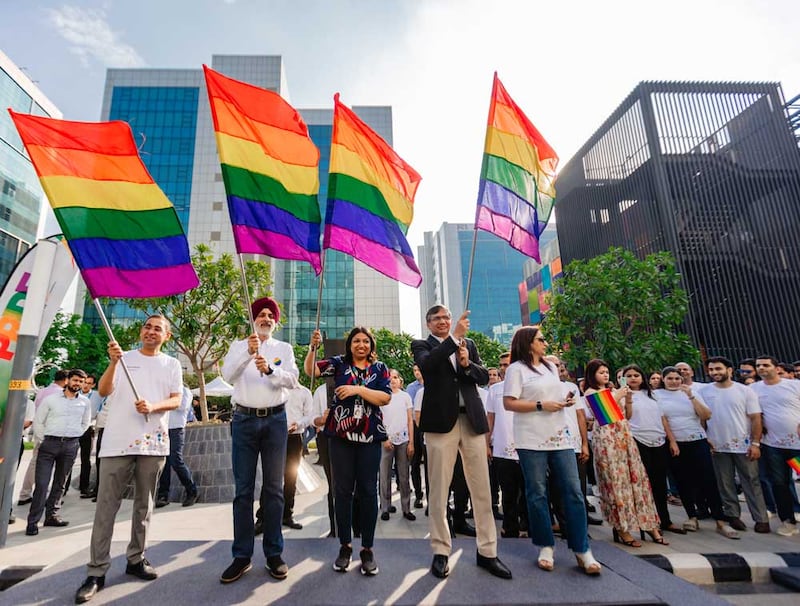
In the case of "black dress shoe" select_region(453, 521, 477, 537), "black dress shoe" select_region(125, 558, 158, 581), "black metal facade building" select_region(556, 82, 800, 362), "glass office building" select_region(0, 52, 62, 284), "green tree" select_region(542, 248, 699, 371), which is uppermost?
"glass office building" select_region(0, 52, 62, 284)

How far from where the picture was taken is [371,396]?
3.51 metres

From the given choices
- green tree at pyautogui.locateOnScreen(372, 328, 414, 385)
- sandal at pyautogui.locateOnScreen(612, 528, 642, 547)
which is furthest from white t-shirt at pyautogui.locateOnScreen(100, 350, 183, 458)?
green tree at pyautogui.locateOnScreen(372, 328, 414, 385)

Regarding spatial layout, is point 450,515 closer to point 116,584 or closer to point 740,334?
point 116,584

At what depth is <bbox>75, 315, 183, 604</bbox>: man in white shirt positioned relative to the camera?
319cm

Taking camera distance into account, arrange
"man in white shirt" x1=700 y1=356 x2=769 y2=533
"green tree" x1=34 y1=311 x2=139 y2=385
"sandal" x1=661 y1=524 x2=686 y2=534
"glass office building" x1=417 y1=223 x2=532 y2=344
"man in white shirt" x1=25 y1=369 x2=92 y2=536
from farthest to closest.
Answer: "glass office building" x1=417 y1=223 x2=532 y2=344 < "green tree" x1=34 y1=311 x2=139 y2=385 < "man in white shirt" x1=25 y1=369 x2=92 y2=536 < "man in white shirt" x1=700 y1=356 x2=769 y2=533 < "sandal" x1=661 y1=524 x2=686 y2=534

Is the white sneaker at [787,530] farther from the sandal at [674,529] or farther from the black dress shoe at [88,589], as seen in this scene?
the black dress shoe at [88,589]

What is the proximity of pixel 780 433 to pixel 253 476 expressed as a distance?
6168mm

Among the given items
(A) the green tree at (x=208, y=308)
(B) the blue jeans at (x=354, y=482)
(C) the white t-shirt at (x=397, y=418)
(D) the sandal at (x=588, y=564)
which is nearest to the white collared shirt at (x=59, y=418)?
(C) the white t-shirt at (x=397, y=418)

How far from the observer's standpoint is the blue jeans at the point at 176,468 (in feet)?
22.2

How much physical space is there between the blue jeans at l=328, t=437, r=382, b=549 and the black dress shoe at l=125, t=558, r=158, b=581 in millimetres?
1511

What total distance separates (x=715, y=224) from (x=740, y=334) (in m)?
5.56

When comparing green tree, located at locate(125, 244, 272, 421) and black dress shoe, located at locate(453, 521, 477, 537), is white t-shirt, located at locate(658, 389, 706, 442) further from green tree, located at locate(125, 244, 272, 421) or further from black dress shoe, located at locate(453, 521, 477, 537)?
green tree, located at locate(125, 244, 272, 421)

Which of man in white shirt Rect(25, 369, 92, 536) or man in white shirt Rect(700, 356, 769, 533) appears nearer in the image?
man in white shirt Rect(700, 356, 769, 533)

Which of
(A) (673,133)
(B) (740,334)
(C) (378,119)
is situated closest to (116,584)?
(B) (740,334)
